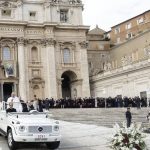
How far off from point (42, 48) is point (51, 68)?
118 inches

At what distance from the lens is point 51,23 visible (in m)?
55.3

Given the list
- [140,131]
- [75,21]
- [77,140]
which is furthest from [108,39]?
[140,131]

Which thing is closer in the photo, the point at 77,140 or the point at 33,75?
the point at 77,140

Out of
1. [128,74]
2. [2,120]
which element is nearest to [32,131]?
[2,120]

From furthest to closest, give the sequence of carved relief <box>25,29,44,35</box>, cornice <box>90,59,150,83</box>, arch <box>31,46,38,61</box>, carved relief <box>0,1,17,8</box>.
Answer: arch <box>31,46,38,61</box>
carved relief <box>25,29,44,35</box>
carved relief <box>0,1,17,8</box>
cornice <box>90,59,150,83</box>

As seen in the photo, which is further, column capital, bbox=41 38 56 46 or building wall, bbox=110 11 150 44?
building wall, bbox=110 11 150 44

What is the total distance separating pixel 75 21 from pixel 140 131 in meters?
50.1

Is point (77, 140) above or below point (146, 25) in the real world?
below

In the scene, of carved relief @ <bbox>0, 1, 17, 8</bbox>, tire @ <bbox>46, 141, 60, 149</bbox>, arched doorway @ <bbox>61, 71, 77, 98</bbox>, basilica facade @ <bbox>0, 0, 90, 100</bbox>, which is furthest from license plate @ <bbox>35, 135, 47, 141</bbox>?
arched doorway @ <bbox>61, 71, 77, 98</bbox>

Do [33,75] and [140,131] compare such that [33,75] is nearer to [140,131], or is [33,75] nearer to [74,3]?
[74,3]

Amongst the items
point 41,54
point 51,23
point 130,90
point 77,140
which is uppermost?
point 51,23

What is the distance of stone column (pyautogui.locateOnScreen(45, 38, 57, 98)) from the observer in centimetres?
5453

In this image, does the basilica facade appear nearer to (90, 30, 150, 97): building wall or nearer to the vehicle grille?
(90, 30, 150, 97): building wall

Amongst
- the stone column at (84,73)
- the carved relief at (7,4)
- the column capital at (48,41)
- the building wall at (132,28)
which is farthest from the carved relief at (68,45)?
the building wall at (132,28)
